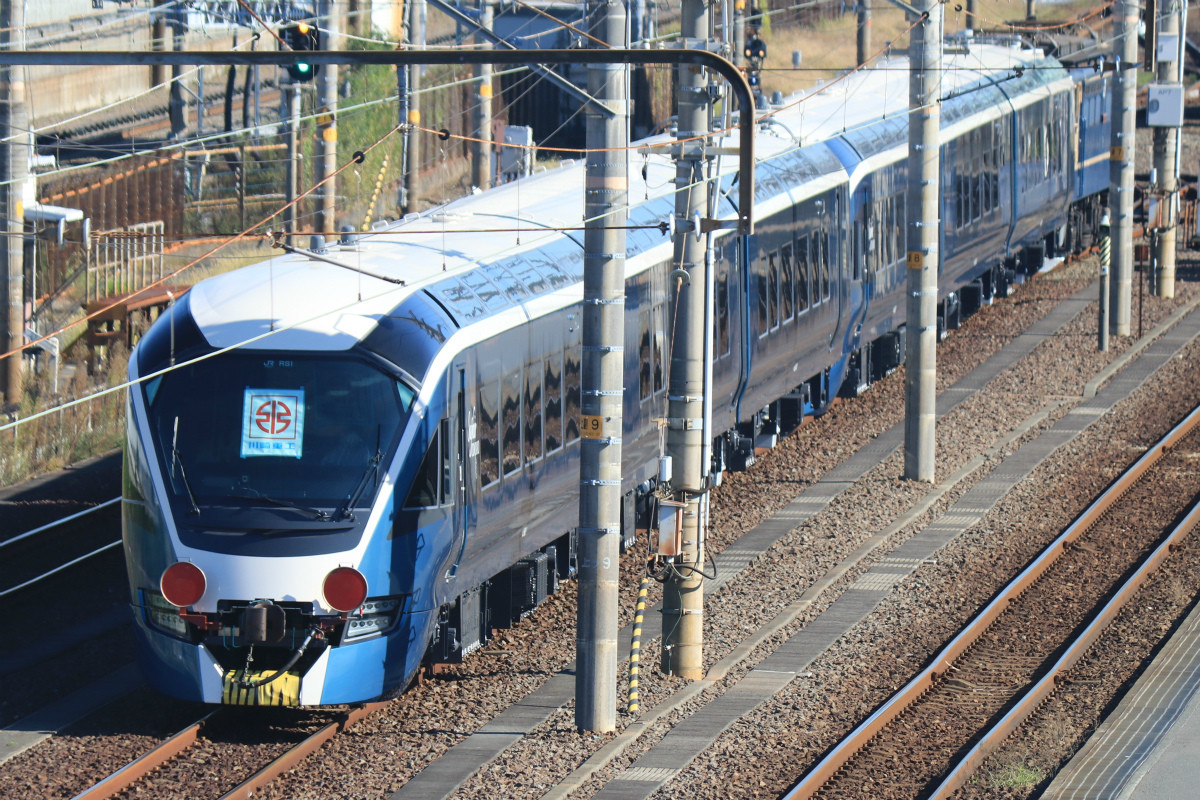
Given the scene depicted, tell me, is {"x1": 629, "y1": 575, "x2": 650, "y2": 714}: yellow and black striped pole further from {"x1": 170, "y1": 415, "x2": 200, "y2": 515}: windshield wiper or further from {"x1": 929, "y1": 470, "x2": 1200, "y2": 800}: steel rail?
{"x1": 170, "y1": 415, "x2": 200, "y2": 515}: windshield wiper

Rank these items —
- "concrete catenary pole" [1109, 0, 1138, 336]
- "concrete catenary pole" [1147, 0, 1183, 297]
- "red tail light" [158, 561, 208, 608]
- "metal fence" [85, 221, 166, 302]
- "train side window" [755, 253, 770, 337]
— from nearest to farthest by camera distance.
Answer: "red tail light" [158, 561, 208, 608] → "train side window" [755, 253, 770, 337] → "metal fence" [85, 221, 166, 302] → "concrete catenary pole" [1109, 0, 1138, 336] → "concrete catenary pole" [1147, 0, 1183, 297]

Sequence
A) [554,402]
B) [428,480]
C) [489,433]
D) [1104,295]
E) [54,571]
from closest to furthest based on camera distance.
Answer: [428,480] < [489,433] < [554,402] < [54,571] < [1104,295]

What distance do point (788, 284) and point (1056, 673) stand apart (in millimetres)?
7982

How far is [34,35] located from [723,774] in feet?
100

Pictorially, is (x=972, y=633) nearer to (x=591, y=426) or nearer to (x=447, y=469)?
(x=591, y=426)

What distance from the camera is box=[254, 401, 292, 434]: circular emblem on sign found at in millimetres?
Answer: 12039

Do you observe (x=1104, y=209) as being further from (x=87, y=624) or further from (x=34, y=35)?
(x=87, y=624)

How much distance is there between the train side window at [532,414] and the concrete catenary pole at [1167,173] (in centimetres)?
1905

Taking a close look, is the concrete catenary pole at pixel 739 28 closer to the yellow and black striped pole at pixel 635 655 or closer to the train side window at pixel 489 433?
the train side window at pixel 489 433

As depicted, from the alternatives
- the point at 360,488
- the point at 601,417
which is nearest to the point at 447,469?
the point at 360,488

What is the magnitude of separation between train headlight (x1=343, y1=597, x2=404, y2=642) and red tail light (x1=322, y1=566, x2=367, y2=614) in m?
0.10

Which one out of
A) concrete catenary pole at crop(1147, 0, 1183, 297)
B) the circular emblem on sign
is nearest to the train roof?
the circular emblem on sign

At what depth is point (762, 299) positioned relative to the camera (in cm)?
2017

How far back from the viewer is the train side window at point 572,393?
15.2 metres
